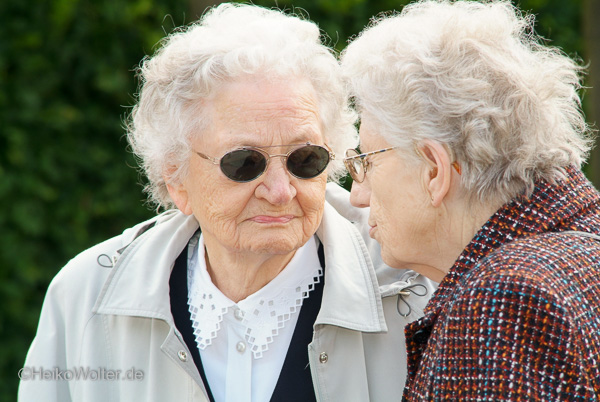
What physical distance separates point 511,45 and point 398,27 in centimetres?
33

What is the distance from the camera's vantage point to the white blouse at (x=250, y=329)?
2.48m

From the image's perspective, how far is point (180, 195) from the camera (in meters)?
2.71

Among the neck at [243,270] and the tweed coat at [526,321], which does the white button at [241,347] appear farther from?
the tweed coat at [526,321]

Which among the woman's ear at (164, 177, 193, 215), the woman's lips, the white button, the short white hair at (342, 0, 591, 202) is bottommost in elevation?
the white button

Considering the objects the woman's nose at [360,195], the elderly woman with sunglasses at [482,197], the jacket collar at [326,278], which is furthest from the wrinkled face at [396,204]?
the jacket collar at [326,278]

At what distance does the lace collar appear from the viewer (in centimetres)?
254

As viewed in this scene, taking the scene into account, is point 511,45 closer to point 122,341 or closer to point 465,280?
point 465,280

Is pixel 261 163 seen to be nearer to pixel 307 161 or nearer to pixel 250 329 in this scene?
pixel 307 161

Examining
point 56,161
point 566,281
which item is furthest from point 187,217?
point 56,161

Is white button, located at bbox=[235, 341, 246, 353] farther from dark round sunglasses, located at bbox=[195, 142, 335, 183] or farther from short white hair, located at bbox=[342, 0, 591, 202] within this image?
short white hair, located at bbox=[342, 0, 591, 202]

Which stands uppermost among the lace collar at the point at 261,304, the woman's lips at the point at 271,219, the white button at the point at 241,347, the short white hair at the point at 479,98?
the short white hair at the point at 479,98

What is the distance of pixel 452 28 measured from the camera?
6.64ft

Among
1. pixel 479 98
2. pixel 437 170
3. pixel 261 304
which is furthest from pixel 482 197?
pixel 261 304

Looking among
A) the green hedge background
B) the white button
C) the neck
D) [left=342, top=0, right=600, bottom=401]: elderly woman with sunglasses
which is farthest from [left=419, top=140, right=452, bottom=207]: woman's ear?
the green hedge background
